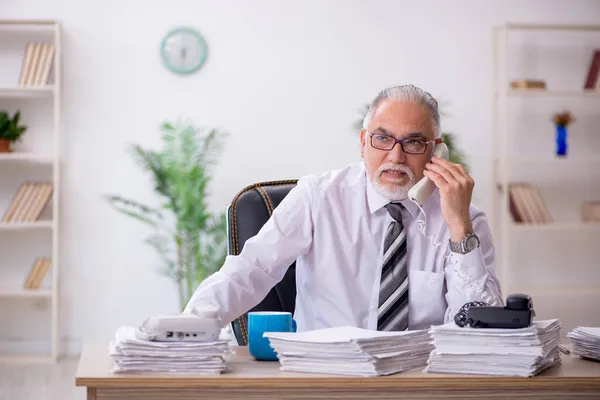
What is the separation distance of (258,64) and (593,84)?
211 centimetres

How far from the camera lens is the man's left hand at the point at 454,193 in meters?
2.05

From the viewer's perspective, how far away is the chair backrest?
7.77 ft

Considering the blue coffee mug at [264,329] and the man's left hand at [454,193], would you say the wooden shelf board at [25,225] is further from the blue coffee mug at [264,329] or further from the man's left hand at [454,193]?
the blue coffee mug at [264,329]

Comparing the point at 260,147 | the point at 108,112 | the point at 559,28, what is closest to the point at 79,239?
the point at 108,112

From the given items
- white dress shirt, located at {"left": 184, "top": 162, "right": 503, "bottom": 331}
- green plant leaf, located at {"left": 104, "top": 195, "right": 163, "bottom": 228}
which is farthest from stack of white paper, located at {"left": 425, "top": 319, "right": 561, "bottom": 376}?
green plant leaf, located at {"left": 104, "top": 195, "right": 163, "bottom": 228}

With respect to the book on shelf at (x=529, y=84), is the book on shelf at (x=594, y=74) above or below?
above

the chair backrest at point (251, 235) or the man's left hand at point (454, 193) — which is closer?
the man's left hand at point (454, 193)

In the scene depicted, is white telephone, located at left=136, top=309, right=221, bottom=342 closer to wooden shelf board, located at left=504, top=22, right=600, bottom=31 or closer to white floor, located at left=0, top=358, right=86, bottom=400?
white floor, located at left=0, top=358, right=86, bottom=400

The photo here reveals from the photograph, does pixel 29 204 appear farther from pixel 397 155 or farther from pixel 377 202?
pixel 397 155

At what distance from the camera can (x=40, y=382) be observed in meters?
4.66

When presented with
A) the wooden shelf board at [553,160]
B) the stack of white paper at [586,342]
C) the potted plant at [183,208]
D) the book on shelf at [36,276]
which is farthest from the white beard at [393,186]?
the book on shelf at [36,276]

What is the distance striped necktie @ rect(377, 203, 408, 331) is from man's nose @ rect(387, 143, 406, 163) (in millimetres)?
151

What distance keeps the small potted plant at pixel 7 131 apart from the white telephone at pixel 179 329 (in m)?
3.99

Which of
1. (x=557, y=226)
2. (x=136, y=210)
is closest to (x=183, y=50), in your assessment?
(x=136, y=210)
